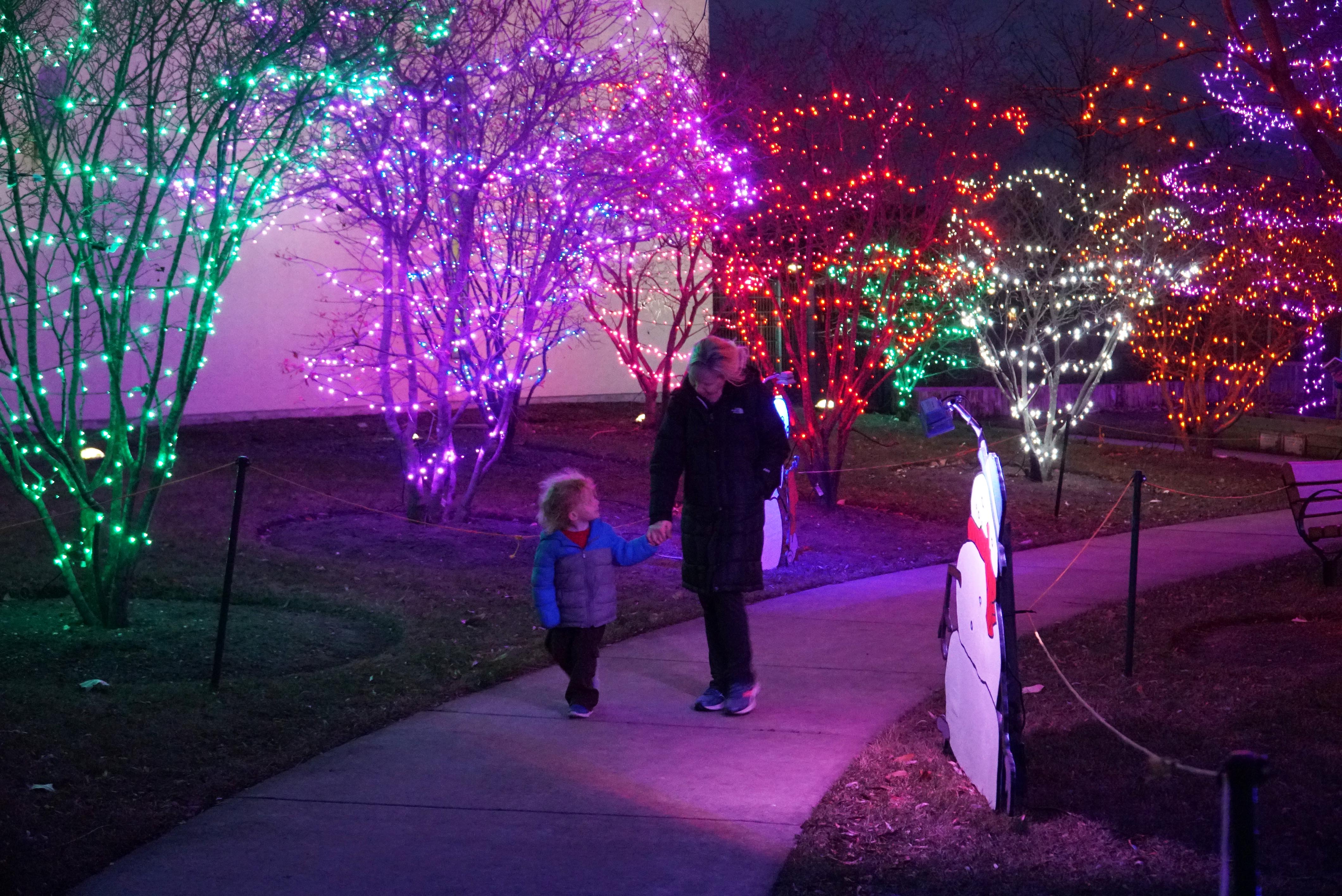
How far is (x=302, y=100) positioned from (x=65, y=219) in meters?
6.65

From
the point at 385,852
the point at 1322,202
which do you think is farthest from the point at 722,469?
the point at 1322,202

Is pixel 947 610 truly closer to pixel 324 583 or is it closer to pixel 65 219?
pixel 324 583

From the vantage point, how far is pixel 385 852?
156 inches

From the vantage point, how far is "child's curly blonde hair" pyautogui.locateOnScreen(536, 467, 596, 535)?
5422 mm

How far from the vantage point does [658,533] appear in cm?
536

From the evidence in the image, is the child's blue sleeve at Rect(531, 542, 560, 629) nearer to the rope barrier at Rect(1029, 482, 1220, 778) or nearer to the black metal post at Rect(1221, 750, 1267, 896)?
the rope barrier at Rect(1029, 482, 1220, 778)

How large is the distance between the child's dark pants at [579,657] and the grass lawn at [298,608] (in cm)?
69

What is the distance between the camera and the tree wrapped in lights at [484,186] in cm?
930

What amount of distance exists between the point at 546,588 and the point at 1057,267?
11.7m

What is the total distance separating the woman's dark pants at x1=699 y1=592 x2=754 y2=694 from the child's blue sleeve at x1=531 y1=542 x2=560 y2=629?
2.21 feet

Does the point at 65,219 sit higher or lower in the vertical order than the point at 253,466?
higher

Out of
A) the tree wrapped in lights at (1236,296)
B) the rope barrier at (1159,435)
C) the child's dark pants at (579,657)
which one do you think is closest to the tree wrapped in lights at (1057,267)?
the tree wrapped in lights at (1236,296)

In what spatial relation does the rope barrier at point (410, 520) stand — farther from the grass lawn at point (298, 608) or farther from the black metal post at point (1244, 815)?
the black metal post at point (1244, 815)

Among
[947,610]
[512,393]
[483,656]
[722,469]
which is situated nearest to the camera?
[947,610]
